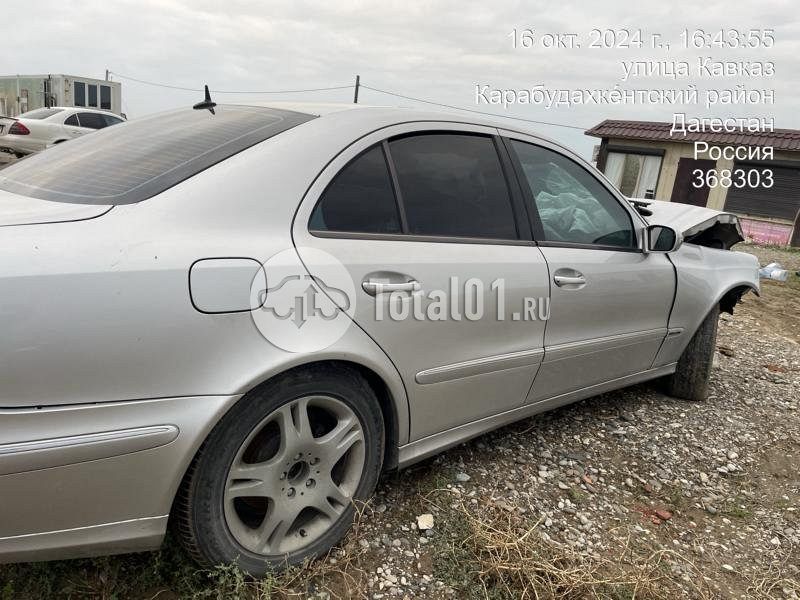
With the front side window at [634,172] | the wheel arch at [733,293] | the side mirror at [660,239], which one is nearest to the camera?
the side mirror at [660,239]

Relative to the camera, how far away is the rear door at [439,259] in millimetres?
1858

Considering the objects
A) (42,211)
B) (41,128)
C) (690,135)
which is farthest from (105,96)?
(42,211)

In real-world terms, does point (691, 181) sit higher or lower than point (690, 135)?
lower

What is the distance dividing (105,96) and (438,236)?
23.4 meters

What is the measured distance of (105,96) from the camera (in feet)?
70.3

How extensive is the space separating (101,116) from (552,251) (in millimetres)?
14023

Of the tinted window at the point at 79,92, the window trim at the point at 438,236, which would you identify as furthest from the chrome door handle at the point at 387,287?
the tinted window at the point at 79,92

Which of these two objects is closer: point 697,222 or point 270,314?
point 270,314

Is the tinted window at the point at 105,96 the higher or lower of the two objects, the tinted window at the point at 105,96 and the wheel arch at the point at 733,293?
the higher

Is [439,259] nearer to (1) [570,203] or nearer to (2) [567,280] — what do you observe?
(2) [567,280]

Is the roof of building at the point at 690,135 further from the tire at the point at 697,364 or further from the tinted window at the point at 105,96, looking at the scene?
the tinted window at the point at 105,96

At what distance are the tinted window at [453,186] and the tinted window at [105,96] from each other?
75.2 feet

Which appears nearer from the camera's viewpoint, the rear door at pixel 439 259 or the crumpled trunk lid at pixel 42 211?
the crumpled trunk lid at pixel 42 211

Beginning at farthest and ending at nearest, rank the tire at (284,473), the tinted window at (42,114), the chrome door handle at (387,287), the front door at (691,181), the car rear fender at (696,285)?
1. the front door at (691,181)
2. the tinted window at (42,114)
3. the car rear fender at (696,285)
4. the chrome door handle at (387,287)
5. the tire at (284,473)
